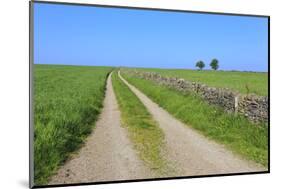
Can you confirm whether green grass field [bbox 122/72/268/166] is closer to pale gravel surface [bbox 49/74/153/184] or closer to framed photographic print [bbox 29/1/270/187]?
framed photographic print [bbox 29/1/270/187]

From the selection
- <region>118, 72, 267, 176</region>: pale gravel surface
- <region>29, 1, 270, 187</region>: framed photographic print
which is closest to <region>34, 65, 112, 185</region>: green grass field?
<region>29, 1, 270, 187</region>: framed photographic print

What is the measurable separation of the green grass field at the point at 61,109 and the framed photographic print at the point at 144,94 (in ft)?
0.05

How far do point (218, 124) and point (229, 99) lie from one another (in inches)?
20.2

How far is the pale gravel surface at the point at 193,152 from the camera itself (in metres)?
7.43

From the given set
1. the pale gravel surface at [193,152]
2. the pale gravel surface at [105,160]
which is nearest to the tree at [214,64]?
the pale gravel surface at [193,152]

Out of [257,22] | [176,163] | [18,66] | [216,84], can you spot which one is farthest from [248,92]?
[18,66]

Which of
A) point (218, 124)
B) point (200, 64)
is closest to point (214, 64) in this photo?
point (200, 64)

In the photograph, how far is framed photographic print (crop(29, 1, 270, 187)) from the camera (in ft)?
22.3

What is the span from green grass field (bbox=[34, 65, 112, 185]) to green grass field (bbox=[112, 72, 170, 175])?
34 cm

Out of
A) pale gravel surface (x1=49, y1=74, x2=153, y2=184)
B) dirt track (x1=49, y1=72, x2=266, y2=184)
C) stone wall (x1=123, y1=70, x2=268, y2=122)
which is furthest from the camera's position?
stone wall (x1=123, y1=70, x2=268, y2=122)

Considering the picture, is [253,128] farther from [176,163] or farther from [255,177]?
[176,163]

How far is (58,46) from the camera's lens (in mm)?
6875

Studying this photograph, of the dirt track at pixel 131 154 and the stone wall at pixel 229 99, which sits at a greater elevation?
the stone wall at pixel 229 99

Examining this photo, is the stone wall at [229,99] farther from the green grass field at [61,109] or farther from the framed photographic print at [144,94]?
the green grass field at [61,109]
